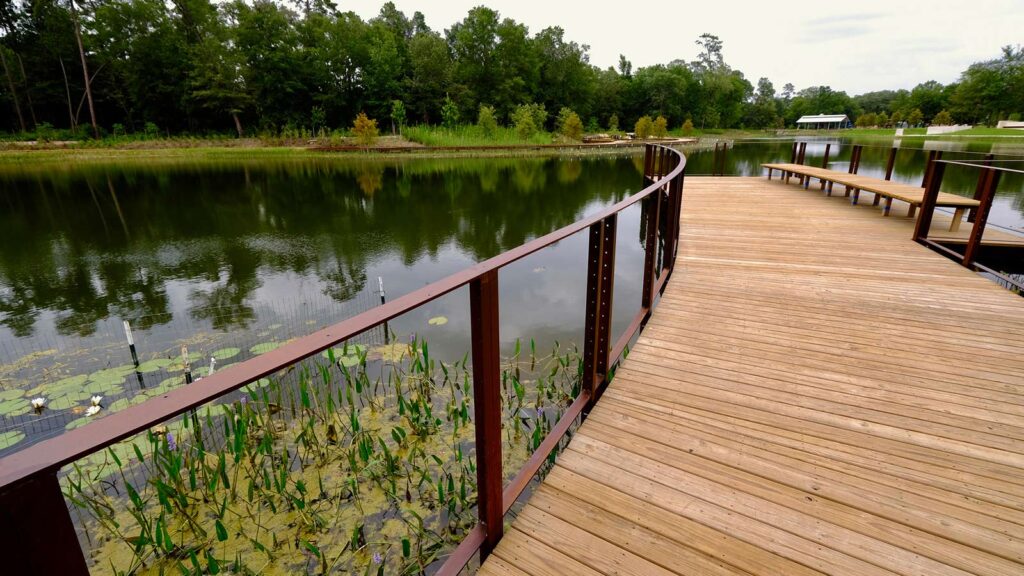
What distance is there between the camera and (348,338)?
1038 mm

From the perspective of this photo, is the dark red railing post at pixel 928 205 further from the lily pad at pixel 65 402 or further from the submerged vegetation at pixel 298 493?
the lily pad at pixel 65 402

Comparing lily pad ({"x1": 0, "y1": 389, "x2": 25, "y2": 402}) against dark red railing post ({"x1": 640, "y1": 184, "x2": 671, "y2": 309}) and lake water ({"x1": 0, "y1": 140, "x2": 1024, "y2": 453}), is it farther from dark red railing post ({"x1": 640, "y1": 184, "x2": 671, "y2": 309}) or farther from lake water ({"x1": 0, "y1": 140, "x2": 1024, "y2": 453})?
dark red railing post ({"x1": 640, "y1": 184, "x2": 671, "y2": 309})

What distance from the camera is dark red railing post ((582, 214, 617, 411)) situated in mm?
2336

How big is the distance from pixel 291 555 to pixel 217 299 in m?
6.53

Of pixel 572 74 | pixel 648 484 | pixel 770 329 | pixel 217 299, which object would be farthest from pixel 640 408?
pixel 572 74

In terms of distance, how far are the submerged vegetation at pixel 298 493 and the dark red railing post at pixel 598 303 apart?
0.66m

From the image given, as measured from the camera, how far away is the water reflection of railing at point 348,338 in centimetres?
61

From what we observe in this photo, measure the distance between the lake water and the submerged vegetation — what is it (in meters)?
1.67

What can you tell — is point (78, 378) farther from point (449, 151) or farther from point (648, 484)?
point (449, 151)

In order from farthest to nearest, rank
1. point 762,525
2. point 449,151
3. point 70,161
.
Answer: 1. point 449,151
2. point 70,161
3. point 762,525

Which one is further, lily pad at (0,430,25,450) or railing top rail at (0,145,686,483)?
lily pad at (0,430,25,450)

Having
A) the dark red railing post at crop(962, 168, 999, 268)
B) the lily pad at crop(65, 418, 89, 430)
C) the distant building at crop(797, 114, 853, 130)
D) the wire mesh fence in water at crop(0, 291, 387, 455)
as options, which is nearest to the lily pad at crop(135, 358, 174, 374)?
the wire mesh fence in water at crop(0, 291, 387, 455)

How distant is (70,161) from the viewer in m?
31.2

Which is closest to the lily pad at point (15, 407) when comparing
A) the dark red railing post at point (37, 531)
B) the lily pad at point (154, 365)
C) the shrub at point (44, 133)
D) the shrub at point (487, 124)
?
the lily pad at point (154, 365)
